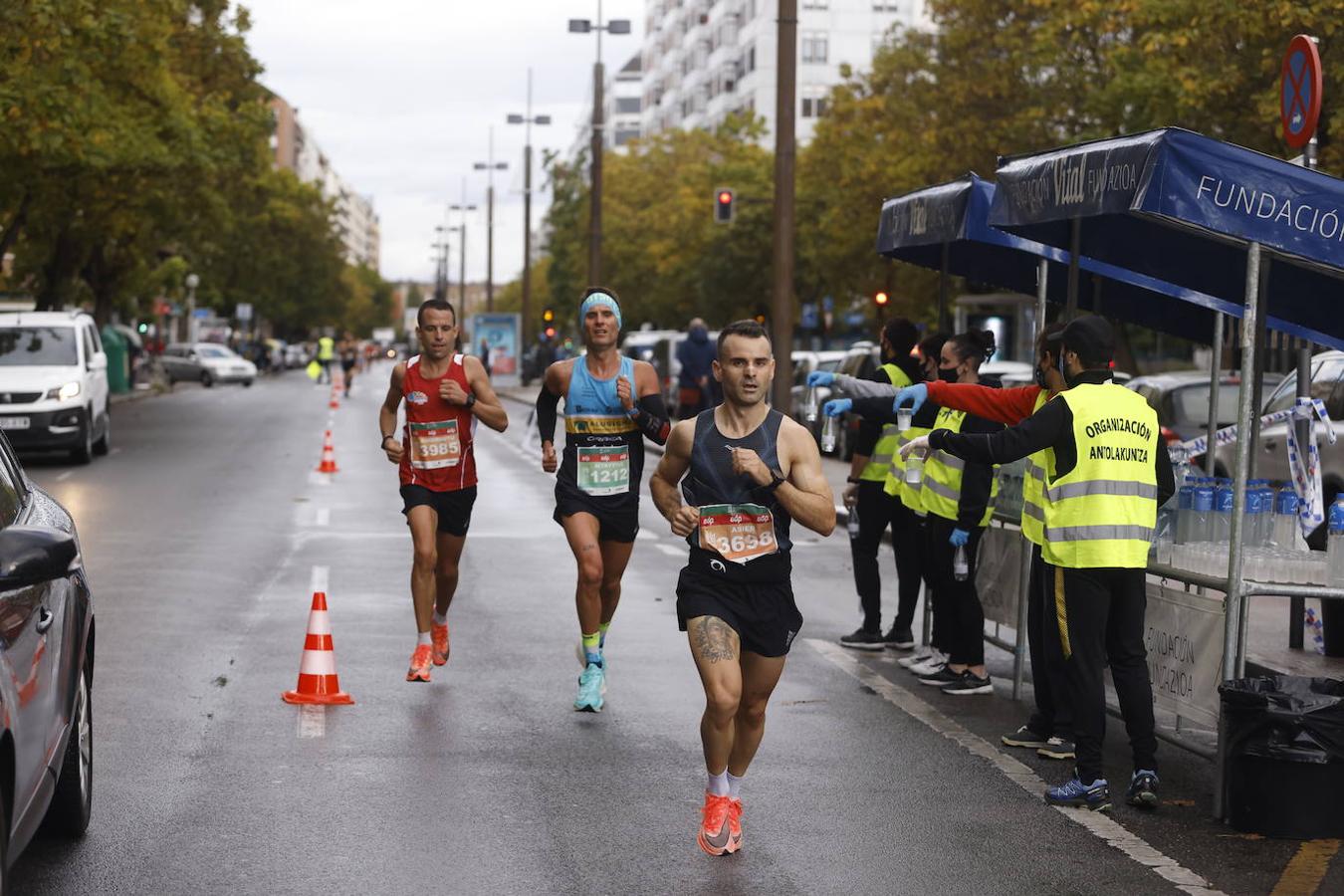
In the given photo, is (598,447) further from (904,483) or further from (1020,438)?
(1020,438)

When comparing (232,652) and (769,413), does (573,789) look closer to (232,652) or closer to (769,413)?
(769,413)

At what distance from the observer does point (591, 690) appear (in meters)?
8.77

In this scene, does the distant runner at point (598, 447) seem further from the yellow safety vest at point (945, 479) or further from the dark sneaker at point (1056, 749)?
the dark sneaker at point (1056, 749)

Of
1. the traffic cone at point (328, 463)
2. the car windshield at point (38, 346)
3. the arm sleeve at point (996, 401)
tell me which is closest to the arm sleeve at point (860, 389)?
the arm sleeve at point (996, 401)

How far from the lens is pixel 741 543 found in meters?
6.12

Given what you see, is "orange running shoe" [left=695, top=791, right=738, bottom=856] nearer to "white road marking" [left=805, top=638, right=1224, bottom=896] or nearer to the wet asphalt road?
the wet asphalt road

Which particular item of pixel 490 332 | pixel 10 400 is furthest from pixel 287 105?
pixel 10 400

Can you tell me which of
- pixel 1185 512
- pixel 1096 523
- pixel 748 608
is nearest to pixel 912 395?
pixel 1096 523

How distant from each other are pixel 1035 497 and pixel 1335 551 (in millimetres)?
1180

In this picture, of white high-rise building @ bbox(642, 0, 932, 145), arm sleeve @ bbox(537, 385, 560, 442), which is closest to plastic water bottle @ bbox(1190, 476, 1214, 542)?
arm sleeve @ bbox(537, 385, 560, 442)

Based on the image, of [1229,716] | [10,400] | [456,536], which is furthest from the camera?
[10,400]

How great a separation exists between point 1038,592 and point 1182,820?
1.22 meters

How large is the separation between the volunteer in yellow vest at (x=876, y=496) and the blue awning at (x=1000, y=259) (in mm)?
664

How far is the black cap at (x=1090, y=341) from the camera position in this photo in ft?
23.0
